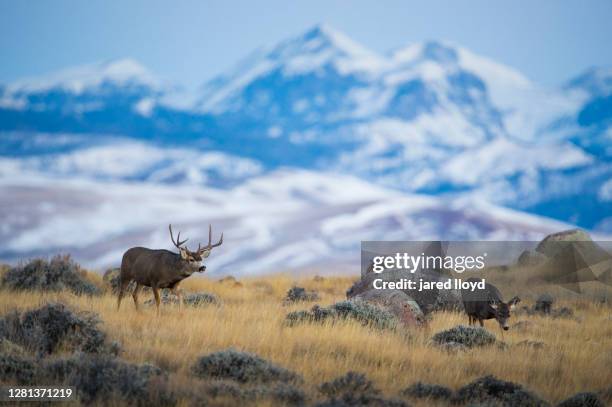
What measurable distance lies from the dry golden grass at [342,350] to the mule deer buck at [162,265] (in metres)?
0.56

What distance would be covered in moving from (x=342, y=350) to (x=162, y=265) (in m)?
4.88

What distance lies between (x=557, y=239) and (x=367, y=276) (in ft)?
50.9

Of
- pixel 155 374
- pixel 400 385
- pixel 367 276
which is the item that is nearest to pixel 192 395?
pixel 155 374

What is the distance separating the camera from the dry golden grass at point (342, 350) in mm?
12219

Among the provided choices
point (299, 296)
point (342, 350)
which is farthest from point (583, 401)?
point (299, 296)

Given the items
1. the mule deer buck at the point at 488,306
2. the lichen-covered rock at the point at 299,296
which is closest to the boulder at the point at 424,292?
the mule deer buck at the point at 488,306

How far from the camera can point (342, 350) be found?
13.4m

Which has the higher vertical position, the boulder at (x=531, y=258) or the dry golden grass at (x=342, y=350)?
the boulder at (x=531, y=258)

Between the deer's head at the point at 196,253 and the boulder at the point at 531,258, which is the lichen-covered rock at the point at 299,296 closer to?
the deer's head at the point at 196,253

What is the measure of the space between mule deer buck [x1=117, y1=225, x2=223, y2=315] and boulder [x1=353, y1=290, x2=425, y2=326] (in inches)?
136

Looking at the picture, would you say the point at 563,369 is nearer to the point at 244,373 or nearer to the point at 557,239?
the point at 244,373

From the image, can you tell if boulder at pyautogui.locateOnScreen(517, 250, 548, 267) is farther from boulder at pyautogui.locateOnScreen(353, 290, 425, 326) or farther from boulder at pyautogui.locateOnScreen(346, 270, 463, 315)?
boulder at pyautogui.locateOnScreen(353, 290, 425, 326)

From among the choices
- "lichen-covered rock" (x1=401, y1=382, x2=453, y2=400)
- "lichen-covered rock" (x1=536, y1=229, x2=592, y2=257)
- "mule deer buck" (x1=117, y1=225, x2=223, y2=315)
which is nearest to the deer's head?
"mule deer buck" (x1=117, y1=225, x2=223, y2=315)

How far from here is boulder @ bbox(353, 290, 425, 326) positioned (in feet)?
56.0
